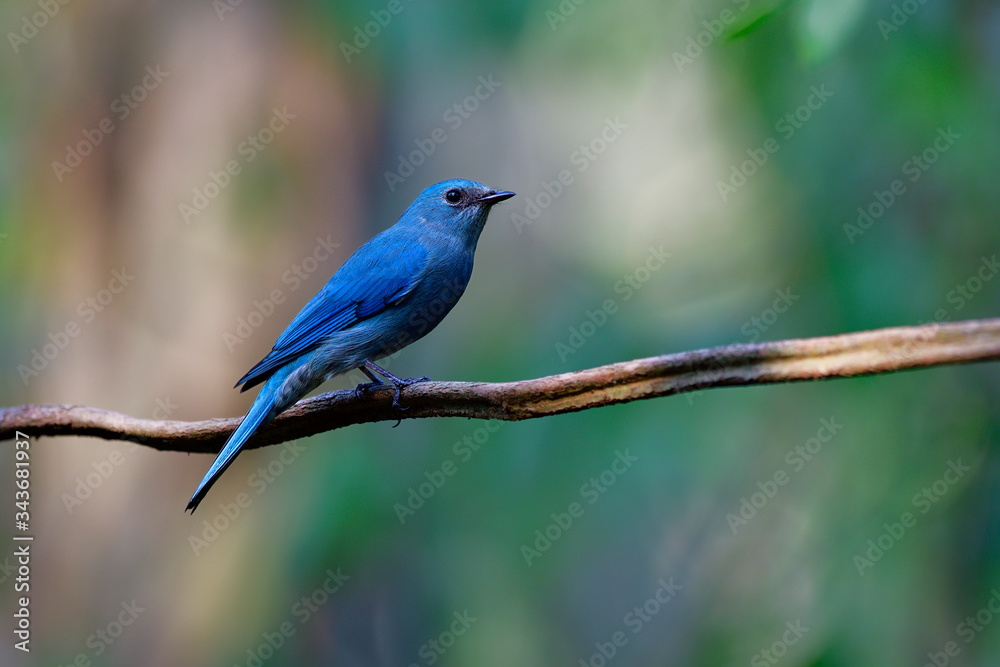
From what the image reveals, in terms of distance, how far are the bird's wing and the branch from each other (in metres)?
0.60

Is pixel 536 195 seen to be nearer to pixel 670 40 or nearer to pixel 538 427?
pixel 670 40

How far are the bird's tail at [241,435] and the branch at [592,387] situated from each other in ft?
0.12

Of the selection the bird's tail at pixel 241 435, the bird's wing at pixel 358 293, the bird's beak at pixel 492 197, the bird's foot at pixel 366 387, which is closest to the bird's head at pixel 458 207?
the bird's beak at pixel 492 197

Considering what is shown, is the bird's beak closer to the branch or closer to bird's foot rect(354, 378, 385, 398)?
bird's foot rect(354, 378, 385, 398)

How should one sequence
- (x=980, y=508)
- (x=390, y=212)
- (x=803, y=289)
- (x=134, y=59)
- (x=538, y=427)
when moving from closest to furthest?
(x=980, y=508) < (x=803, y=289) < (x=538, y=427) < (x=134, y=59) < (x=390, y=212)

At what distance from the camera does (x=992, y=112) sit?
4953 mm

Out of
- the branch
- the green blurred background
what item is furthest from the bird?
the green blurred background

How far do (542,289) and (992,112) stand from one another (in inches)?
172

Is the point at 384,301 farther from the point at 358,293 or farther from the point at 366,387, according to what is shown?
the point at 366,387

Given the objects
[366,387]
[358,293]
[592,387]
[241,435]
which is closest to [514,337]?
[358,293]

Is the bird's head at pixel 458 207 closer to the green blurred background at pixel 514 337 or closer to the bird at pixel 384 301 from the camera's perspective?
the bird at pixel 384 301

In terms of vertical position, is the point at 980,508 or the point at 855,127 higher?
the point at 855,127

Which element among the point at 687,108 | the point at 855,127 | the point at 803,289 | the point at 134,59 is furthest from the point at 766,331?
the point at 134,59

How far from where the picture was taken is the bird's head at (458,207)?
14.3ft
